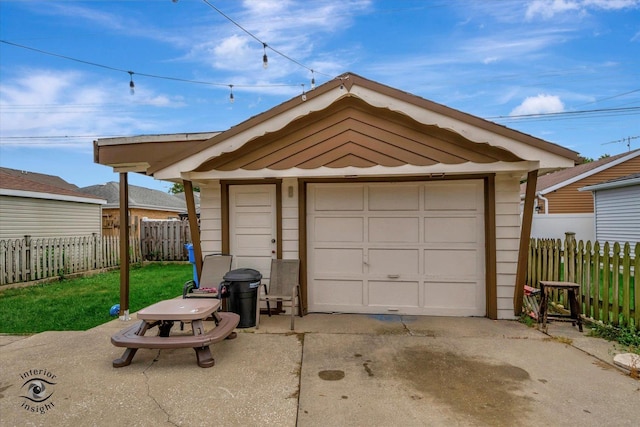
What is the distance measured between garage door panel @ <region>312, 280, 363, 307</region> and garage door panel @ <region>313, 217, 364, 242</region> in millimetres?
704

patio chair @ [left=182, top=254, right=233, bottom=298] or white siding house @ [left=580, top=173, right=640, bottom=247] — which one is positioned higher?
white siding house @ [left=580, top=173, right=640, bottom=247]

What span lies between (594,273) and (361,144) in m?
3.60

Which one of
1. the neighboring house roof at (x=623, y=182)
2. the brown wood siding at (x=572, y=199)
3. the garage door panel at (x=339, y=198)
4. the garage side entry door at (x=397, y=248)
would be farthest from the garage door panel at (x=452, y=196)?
the brown wood siding at (x=572, y=199)

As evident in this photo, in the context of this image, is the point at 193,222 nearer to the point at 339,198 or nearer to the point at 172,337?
the point at 172,337

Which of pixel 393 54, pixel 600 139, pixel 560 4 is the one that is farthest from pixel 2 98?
pixel 600 139

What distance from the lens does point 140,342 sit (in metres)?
3.51

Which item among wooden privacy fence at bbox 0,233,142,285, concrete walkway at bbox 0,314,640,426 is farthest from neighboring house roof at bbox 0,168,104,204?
concrete walkway at bbox 0,314,640,426

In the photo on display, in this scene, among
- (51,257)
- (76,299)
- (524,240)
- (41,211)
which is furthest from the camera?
(41,211)

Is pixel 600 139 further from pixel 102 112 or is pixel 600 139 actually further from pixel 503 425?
pixel 102 112

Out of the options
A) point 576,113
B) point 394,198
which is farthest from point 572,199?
point 394,198

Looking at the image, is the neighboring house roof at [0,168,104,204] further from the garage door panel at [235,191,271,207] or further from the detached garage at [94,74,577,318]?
the garage door panel at [235,191,271,207]

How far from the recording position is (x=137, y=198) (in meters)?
20.1

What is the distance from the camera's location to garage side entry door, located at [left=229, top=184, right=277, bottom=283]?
18.7 feet

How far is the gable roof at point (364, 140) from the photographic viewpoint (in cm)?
440
